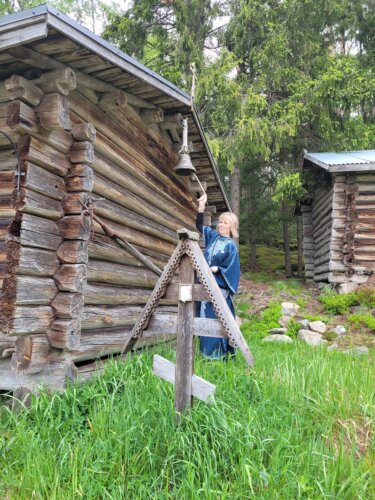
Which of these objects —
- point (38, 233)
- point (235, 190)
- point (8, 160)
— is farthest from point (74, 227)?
point (235, 190)

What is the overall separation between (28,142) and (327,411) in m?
3.42

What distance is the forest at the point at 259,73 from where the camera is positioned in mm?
12789

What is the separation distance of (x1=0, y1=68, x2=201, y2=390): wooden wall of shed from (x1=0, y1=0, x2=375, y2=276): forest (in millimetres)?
7174

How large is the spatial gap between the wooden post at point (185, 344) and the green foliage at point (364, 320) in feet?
22.5

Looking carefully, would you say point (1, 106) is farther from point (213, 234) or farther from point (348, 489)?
point (348, 489)

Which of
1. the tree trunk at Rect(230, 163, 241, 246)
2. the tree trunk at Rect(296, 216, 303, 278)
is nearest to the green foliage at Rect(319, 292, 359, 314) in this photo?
the tree trunk at Rect(230, 163, 241, 246)

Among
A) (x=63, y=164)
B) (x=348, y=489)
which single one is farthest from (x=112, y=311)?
(x=348, y=489)

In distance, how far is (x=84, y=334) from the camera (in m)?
4.75

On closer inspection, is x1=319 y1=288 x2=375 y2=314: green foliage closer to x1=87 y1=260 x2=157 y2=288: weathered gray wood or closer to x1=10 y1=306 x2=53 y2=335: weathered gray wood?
x1=87 y1=260 x2=157 y2=288: weathered gray wood

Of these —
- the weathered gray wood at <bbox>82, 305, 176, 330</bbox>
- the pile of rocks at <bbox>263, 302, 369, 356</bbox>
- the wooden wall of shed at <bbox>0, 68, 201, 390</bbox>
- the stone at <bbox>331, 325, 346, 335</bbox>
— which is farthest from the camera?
the stone at <bbox>331, 325, 346, 335</bbox>

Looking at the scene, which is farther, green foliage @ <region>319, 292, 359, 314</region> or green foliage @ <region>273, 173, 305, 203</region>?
green foliage @ <region>273, 173, 305, 203</region>

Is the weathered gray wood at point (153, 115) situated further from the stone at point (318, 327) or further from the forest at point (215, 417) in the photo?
Result: the stone at point (318, 327)

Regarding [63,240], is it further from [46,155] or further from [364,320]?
[364,320]

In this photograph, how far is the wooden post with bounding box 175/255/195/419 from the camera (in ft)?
10.4
